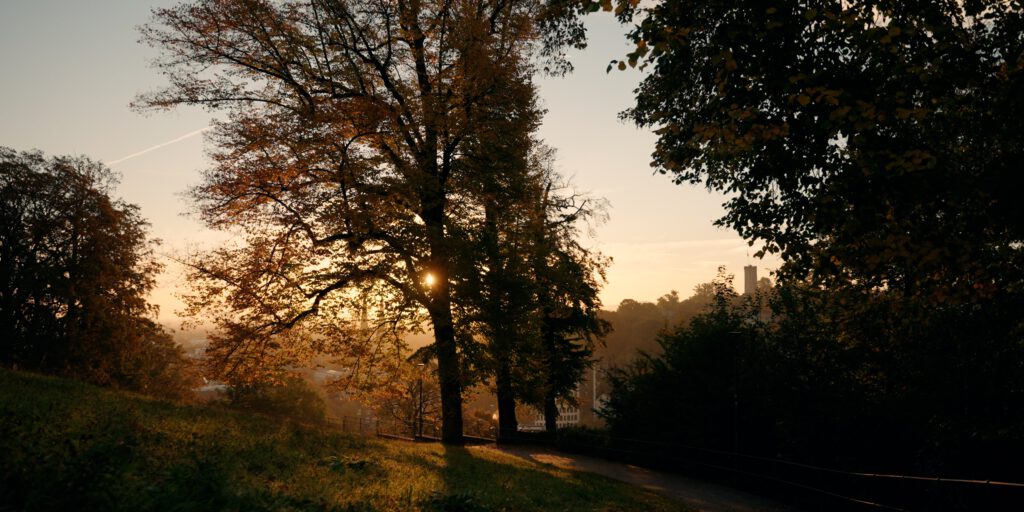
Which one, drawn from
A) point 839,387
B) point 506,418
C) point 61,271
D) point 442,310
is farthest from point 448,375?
point 61,271

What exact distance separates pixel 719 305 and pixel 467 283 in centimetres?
1253

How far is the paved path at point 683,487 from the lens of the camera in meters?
16.4

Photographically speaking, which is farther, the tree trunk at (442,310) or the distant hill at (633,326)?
the distant hill at (633,326)

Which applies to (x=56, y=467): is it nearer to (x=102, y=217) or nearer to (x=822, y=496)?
(x=822, y=496)

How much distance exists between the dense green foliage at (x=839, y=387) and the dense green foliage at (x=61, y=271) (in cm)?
2663

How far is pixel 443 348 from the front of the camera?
18.5 metres

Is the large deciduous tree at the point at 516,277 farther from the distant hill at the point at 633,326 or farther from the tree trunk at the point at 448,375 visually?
the distant hill at the point at 633,326

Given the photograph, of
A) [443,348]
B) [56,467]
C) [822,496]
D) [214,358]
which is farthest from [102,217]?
[822,496]

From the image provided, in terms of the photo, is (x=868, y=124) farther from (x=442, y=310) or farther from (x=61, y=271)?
(x=61, y=271)

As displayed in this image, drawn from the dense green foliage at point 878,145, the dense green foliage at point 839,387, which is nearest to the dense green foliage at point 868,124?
the dense green foliage at point 878,145

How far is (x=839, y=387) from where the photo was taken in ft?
62.9

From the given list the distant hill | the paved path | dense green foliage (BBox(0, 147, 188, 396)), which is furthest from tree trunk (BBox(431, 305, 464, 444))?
the distant hill

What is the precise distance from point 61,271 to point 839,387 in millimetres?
35550

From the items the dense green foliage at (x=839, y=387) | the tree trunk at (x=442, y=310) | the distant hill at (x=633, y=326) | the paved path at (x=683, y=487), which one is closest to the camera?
the dense green foliage at (x=839, y=387)
